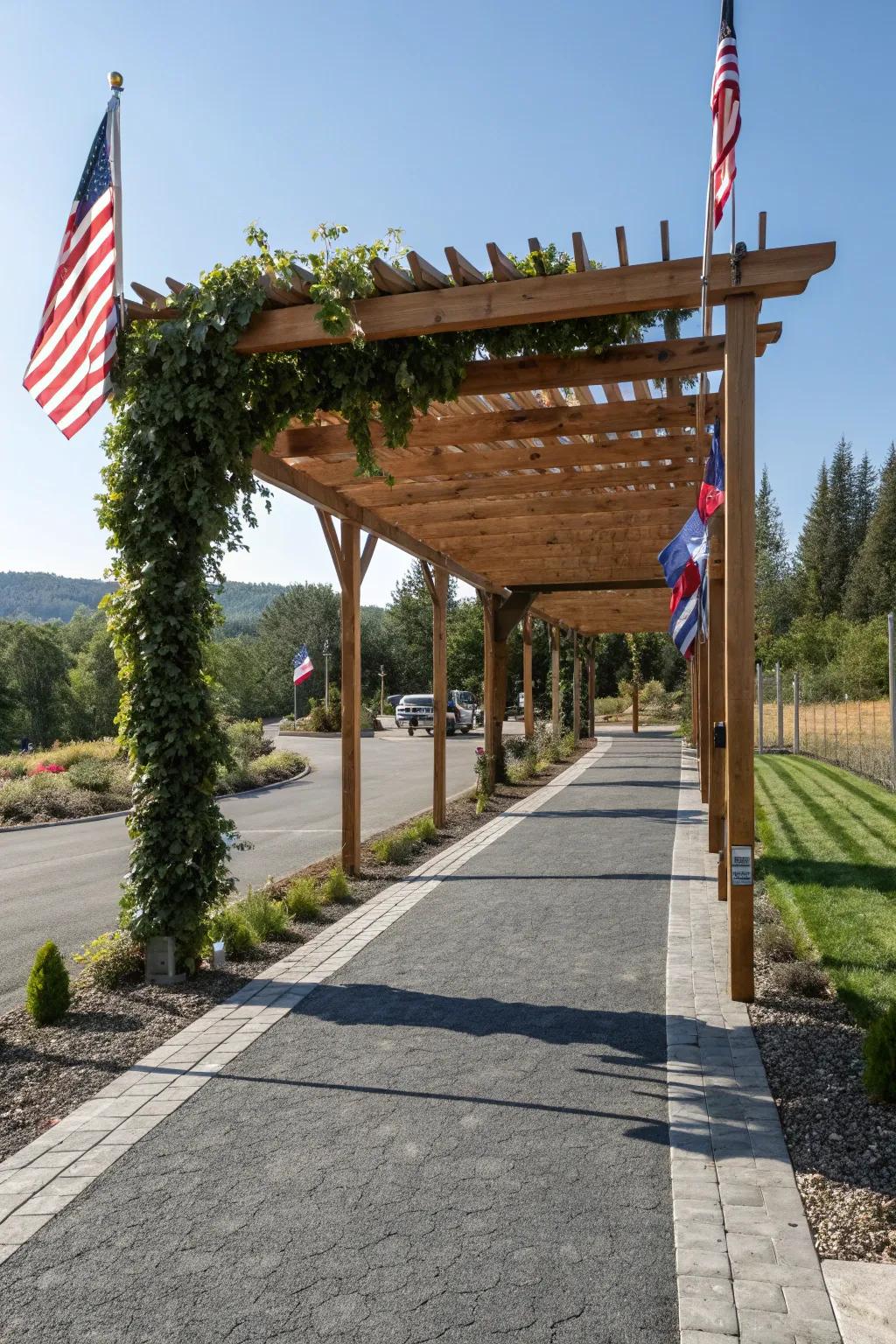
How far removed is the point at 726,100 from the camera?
16.7 feet

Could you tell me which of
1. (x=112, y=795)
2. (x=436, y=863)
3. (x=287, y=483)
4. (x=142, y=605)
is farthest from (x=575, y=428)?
(x=112, y=795)

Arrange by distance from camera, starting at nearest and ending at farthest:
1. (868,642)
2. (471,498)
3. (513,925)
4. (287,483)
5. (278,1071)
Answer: (278,1071) → (513,925) → (287,483) → (471,498) → (868,642)

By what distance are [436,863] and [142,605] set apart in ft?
16.0

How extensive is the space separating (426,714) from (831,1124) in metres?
36.2

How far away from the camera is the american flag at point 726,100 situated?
508 centimetres

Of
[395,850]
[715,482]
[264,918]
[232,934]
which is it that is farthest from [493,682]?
[232,934]

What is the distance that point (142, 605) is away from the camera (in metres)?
6.10

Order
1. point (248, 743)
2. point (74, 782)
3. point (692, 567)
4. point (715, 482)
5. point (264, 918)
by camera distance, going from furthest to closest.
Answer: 1. point (248, 743)
2. point (74, 782)
3. point (692, 567)
4. point (264, 918)
5. point (715, 482)

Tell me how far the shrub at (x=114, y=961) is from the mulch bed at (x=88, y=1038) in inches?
2.6

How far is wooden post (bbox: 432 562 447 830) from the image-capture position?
1248 centimetres

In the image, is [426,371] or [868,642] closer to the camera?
[426,371]

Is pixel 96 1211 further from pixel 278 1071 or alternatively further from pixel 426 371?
pixel 426 371

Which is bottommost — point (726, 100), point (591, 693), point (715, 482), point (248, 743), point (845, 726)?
point (248, 743)

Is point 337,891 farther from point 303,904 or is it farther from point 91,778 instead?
point 91,778
